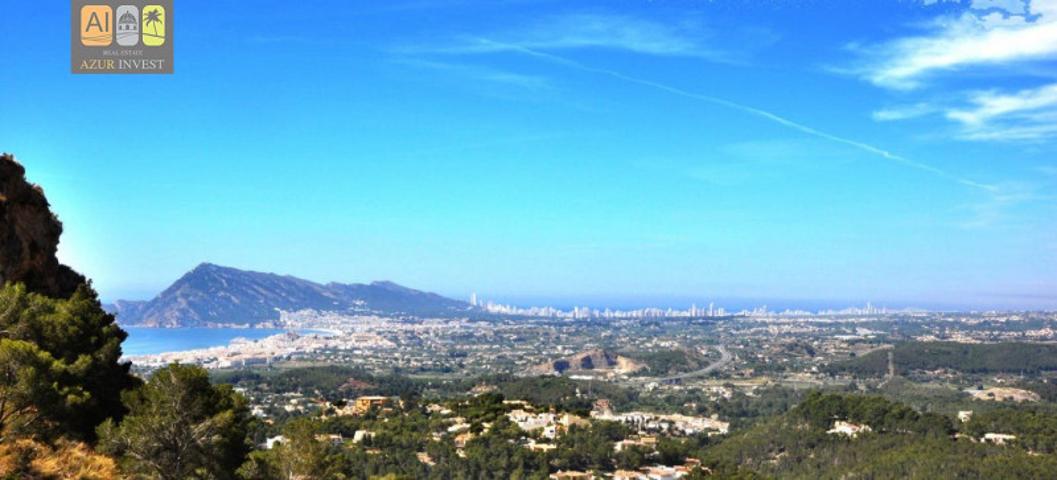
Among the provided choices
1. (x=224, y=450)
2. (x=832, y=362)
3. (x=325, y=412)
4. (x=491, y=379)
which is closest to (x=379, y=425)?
(x=325, y=412)

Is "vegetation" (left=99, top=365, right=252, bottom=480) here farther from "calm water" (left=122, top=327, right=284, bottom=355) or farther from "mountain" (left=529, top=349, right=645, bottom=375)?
"calm water" (left=122, top=327, right=284, bottom=355)

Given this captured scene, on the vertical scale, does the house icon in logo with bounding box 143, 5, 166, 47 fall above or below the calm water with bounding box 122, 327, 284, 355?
above

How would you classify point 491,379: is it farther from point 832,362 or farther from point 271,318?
point 271,318

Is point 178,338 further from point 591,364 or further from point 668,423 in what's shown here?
point 668,423

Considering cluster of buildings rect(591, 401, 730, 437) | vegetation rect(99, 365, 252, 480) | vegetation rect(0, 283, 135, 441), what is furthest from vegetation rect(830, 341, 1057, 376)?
vegetation rect(99, 365, 252, 480)

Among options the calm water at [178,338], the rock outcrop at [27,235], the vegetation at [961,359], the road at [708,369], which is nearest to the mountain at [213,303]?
the calm water at [178,338]

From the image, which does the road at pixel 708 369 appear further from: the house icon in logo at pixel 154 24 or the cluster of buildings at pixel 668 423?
the house icon in logo at pixel 154 24
